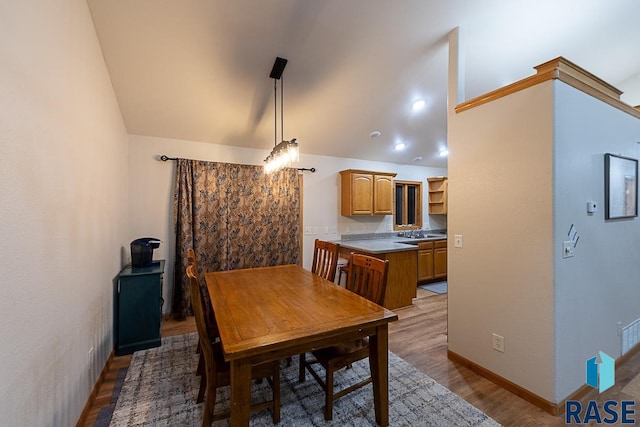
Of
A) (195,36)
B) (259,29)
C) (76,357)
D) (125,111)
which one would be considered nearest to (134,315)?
(76,357)

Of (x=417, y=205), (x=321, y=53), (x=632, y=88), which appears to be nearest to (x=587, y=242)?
(x=321, y=53)

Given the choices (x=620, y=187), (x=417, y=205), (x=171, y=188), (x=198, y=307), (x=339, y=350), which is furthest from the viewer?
(x=417, y=205)

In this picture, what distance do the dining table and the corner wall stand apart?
775mm

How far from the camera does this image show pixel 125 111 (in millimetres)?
2900

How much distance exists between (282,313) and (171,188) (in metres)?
2.67

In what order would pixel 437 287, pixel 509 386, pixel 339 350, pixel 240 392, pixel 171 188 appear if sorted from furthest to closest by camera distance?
pixel 437 287
pixel 171 188
pixel 509 386
pixel 339 350
pixel 240 392

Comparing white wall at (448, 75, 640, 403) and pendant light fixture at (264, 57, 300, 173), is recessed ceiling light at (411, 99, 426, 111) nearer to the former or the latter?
white wall at (448, 75, 640, 403)

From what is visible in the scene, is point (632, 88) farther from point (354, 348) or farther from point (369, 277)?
point (354, 348)

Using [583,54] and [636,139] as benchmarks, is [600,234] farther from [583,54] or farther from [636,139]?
[583,54]

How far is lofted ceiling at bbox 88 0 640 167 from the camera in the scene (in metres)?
2.06

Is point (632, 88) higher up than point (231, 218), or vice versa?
point (632, 88)

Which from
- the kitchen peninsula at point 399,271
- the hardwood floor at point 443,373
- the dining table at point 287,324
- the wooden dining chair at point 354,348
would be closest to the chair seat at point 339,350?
the wooden dining chair at point 354,348

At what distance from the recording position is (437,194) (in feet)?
19.0

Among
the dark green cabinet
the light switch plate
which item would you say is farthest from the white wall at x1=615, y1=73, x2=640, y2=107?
the dark green cabinet
